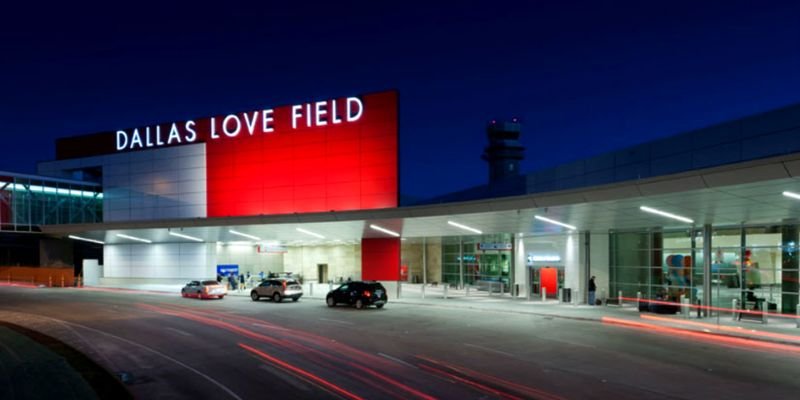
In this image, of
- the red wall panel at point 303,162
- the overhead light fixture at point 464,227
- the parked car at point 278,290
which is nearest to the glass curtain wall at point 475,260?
the overhead light fixture at point 464,227

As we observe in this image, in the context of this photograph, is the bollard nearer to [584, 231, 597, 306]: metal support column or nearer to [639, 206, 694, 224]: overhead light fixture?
[639, 206, 694, 224]: overhead light fixture

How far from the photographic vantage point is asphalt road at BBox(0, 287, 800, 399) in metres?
13.7

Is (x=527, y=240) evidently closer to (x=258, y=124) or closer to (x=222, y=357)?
(x=258, y=124)

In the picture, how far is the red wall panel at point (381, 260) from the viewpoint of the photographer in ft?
145

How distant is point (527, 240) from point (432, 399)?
31644 millimetres

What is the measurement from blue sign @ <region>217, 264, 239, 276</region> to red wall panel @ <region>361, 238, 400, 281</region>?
1751 cm

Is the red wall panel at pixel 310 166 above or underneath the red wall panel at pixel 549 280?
above

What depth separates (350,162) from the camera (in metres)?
47.6

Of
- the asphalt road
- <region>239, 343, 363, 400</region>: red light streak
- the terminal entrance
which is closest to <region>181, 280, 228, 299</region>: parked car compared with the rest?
the asphalt road

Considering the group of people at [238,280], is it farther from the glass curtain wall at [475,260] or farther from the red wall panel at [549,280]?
the red wall panel at [549,280]

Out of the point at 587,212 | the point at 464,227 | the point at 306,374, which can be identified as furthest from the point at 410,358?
the point at 464,227

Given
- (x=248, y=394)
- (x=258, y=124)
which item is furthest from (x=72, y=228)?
(x=248, y=394)

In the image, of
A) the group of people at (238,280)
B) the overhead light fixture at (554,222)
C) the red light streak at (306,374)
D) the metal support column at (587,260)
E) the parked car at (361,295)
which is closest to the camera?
the red light streak at (306,374)

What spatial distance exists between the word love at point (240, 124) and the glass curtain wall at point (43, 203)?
27.8ft
